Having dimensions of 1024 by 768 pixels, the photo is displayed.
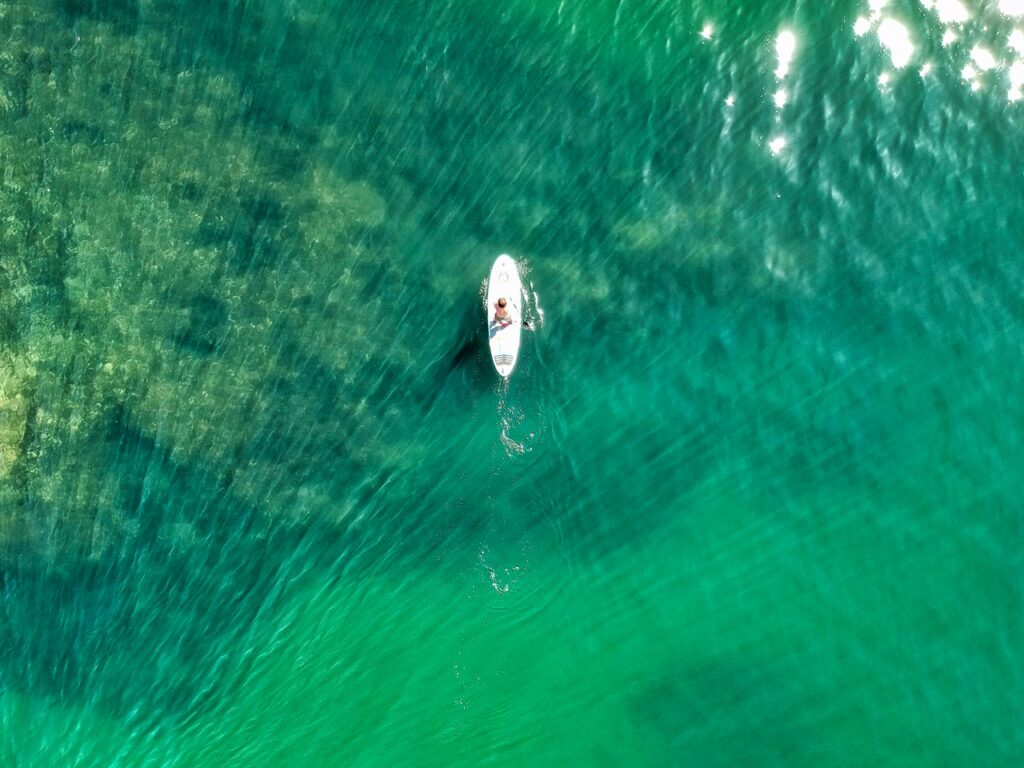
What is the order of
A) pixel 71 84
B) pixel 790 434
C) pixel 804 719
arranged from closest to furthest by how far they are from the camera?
1. pixel 804 719
2. pixel 790 434
3. pixel 71 84

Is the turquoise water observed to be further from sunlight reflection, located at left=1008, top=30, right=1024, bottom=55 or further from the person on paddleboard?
the person on paddleboard

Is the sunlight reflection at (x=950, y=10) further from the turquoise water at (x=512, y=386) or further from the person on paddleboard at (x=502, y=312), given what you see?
the person on paddleboard at (x=502, y=312)

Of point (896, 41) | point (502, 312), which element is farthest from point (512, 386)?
point (896, 41)

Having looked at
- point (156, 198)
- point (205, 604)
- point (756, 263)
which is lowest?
point (205, 604)

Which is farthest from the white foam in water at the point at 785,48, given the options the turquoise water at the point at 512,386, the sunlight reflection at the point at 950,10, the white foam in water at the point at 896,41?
the sunlight reflection at the point at 950,10

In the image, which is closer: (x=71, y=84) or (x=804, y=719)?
(x=804, y=719)

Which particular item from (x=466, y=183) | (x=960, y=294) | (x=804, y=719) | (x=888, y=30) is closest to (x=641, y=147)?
(x=466, y=183)

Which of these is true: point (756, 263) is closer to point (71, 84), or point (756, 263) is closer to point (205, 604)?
point (205, 604)
